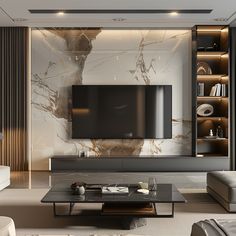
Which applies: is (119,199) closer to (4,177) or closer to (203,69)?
(4,177)

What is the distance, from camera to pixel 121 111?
795 cm

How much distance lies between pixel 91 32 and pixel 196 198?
3822 mm

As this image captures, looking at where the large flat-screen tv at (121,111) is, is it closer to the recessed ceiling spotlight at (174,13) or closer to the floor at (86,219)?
the floor at (86,219)

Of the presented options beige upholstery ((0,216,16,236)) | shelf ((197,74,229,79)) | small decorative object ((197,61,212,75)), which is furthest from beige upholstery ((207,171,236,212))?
small decorative object ((197,61,212,75))

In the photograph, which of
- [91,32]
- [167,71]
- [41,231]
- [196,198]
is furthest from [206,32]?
[41,231]

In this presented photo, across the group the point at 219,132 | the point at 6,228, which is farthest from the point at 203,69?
the point at 6,228

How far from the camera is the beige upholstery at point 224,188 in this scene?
4.63 meters

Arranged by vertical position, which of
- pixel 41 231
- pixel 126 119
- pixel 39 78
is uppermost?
pixel 39 78

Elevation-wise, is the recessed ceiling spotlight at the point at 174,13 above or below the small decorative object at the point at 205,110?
above

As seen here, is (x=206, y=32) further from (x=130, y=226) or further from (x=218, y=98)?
(x=130, y=226)

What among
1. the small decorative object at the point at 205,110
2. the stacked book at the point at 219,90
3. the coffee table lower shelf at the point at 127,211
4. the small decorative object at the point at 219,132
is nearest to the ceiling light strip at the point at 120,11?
the stacked book at the point at 219,90

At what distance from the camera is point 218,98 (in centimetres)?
802

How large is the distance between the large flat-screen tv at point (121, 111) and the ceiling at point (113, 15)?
112cm

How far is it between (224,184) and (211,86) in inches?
139
